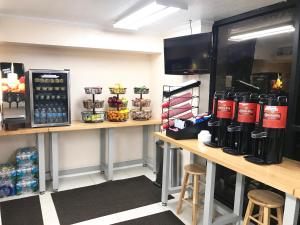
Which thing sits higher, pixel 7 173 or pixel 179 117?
pixel 179 117

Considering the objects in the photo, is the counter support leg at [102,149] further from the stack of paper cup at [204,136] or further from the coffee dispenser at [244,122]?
the coffee dispenser at [244,122]

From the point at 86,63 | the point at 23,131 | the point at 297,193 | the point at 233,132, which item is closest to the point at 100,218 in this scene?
the point at 23,131

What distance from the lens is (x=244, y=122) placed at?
2006mm

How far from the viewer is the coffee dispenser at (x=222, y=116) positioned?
2195mm

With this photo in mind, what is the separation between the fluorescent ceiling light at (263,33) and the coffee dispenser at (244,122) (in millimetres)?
803

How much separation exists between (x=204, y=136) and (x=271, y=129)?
0.81 metres

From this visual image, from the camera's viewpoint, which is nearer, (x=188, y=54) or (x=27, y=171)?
(x=188, y=54)

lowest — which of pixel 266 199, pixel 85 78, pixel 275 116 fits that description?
pixel 266 199

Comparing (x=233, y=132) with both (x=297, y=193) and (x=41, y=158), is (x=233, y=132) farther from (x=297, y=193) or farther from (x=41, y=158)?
(x=41, y=158)

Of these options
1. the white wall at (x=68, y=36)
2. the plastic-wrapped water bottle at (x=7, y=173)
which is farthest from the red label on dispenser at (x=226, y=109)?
the plastic-wrapped water bottle at (x=7, y=173)

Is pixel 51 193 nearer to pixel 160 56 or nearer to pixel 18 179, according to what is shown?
pixel 18 179

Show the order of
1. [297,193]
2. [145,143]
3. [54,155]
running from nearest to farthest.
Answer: [297,193] → [54,155] → [145,143]

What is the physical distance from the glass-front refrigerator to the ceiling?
2.43ft

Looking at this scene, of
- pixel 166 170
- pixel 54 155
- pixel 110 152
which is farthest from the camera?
pixel 110 152
